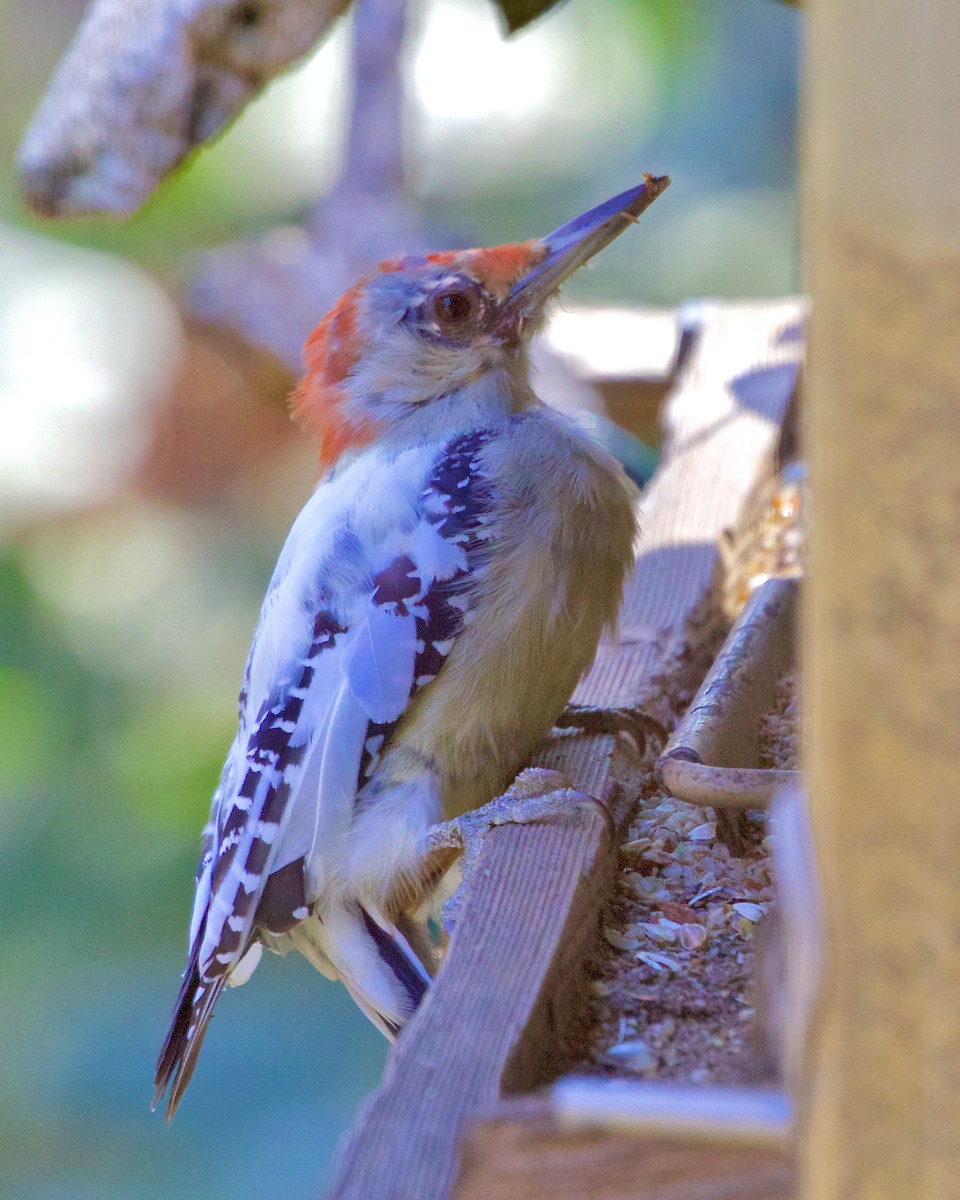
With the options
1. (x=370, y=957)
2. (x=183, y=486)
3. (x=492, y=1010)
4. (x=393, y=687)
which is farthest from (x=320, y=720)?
(x=183, y=486)

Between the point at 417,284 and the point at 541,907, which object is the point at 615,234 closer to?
the point at 417,284

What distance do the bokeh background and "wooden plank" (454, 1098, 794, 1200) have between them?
6.64 m

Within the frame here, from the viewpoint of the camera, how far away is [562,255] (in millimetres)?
2863

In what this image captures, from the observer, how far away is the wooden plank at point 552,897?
1.38 metres

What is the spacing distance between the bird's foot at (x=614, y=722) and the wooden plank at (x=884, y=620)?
155 centimetres

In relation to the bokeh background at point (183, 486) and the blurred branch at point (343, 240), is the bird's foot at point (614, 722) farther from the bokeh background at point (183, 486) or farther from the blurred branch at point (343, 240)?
the bokeh background at point (183, 486)

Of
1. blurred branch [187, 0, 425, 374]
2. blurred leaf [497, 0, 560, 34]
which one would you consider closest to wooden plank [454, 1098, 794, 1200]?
blurred leaf [497, 0, 560, 34]

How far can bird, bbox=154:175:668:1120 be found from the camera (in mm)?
2361

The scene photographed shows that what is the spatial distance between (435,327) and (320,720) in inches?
36.2

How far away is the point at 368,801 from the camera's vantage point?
7.93 feet

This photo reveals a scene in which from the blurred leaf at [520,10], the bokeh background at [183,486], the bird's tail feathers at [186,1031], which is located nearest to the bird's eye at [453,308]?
the blurred leaf at [520,10]

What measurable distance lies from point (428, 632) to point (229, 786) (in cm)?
46

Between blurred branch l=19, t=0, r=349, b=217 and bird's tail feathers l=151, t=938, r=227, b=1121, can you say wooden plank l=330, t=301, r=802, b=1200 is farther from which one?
blurred branch l=19, t=0, r=349, b=217

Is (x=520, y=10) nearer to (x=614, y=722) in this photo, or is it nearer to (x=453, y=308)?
(x=453, y=308)
